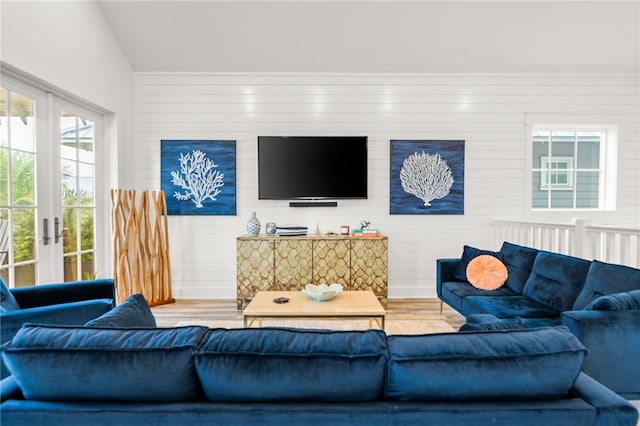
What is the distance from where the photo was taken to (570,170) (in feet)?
17.4

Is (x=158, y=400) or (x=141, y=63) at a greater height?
(x=141, y=63)

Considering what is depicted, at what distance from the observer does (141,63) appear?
4.88 m

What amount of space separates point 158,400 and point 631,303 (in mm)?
2345

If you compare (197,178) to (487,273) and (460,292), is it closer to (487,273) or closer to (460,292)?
(460,292)

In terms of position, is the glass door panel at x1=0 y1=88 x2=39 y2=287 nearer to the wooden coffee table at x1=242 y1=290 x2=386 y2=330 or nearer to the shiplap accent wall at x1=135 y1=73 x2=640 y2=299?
the shiplap accent wall at x1=135 y1=73 x2=640 y2=299

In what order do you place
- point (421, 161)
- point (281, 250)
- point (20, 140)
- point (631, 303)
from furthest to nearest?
1. point (421, 161)
2. point (281, 250)
3. point (20, 140)
4. point (631, 303)

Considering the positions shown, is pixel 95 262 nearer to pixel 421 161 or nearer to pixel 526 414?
pixel 421 161

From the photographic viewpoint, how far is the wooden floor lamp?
14.5 feet

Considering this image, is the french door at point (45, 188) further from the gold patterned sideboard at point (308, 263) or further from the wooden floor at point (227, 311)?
the gold patterned sideboard at point (308, 263)

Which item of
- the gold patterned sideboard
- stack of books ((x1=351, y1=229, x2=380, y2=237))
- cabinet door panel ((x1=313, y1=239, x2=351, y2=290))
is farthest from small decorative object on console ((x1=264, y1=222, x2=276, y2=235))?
stack of books ((x1=351, y1=229, x2=380, y2=237))

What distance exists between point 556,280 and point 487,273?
0.60 metres

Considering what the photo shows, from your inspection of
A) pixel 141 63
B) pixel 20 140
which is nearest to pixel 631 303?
pixel 20 140

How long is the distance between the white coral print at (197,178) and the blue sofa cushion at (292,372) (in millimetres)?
4042

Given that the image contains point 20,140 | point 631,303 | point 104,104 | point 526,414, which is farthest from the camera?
point 104,104
